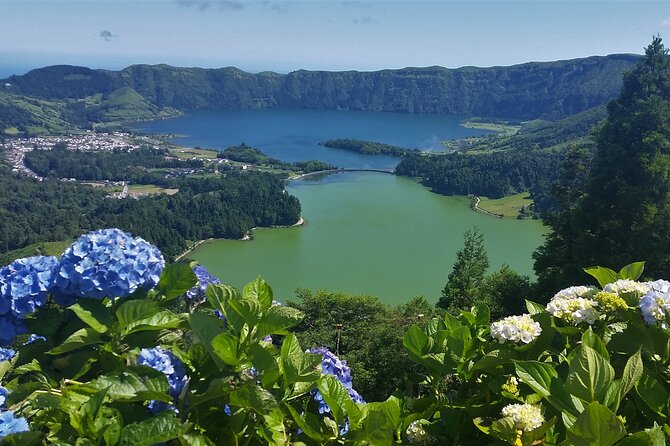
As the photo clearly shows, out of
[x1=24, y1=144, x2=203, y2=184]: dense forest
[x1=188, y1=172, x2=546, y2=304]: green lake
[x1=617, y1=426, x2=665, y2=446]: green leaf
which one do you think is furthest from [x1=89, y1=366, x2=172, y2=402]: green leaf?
[x1=24, y1=144, x2=203, y2=184]: dense forest

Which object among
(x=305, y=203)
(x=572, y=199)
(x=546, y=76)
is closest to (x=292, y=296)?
(x=572, y=199)

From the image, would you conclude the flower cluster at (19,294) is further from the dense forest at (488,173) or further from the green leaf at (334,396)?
the dense forest at (488,173)

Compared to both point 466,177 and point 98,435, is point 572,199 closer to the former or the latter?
point 98,435

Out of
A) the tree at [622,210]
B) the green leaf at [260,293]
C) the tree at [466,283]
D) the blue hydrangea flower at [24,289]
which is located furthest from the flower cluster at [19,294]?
the tree at [622,210]

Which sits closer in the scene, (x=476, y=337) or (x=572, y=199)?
(x=476, y=337)

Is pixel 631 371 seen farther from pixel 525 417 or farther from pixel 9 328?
pixel 9 328

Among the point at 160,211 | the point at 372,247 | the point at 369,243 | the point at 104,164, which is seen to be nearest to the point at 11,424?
the point at 372,247

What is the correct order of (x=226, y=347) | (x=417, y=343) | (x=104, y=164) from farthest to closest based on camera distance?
(x=104, y=164) → (x=417, y=343) → (x=226, y=347)

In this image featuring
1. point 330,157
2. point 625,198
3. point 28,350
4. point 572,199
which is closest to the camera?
point 28,350
